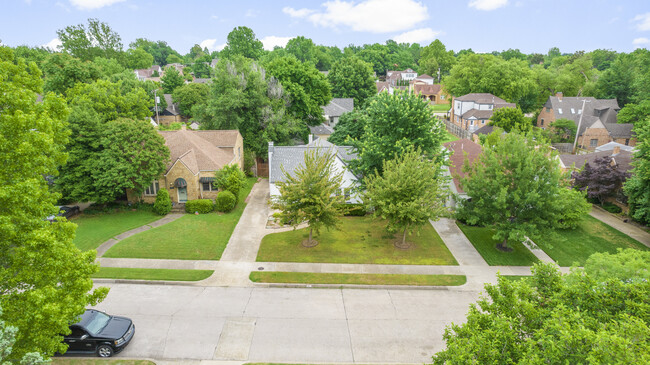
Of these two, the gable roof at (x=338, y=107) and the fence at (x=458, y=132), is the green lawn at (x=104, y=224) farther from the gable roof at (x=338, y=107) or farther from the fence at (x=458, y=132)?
the fence at (x=458, y=132)

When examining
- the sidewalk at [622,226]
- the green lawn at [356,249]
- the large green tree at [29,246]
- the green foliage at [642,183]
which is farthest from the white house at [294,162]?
the sidewalk at [622,226]

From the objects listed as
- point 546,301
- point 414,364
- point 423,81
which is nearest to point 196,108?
point 414,364

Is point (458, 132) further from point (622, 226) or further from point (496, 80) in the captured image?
point (622, 226)

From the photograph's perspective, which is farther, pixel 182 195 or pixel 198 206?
pixel 182 195

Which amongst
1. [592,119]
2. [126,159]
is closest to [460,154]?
[126,159]

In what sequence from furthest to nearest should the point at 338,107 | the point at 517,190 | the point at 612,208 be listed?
the point at 338,107 → the point at 612,208 → the point at 517,190

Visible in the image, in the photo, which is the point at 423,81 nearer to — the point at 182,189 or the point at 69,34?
the point at 69,34
